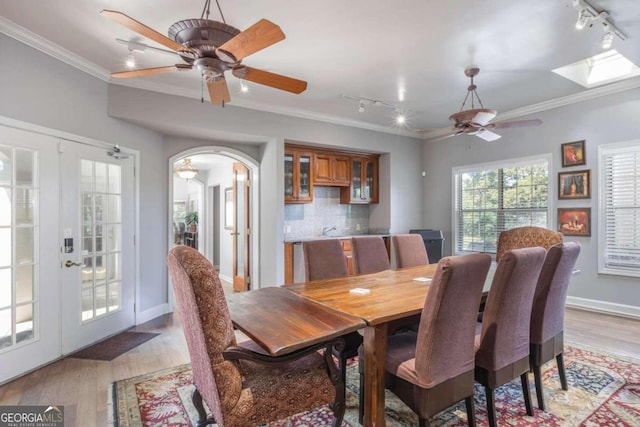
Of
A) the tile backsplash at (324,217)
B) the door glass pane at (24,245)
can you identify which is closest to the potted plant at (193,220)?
the tile backsplash at (324,217)

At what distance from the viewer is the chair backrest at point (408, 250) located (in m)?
3.62

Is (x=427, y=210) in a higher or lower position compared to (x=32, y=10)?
lower

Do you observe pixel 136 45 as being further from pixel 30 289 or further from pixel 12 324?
pixel 12 324

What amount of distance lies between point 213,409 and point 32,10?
3.03 metres

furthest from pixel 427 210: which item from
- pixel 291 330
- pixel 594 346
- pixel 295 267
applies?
pixel 291 330

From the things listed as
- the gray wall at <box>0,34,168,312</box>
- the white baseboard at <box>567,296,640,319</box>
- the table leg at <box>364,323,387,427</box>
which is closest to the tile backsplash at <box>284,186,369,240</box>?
the gray wall at <box>0,34,168,312</box>

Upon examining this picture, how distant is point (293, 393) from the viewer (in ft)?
5.49

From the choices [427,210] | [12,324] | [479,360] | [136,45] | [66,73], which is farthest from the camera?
[427,210]

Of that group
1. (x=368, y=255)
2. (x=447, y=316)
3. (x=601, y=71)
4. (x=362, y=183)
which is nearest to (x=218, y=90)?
(x=368, y=255)

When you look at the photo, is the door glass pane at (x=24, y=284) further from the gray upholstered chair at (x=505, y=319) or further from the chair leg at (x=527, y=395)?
the chair leg at (x=527, y=395)

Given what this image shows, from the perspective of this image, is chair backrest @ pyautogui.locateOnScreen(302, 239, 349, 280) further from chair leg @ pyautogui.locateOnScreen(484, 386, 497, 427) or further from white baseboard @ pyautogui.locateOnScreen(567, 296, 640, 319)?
white baseboard @ pyautogui.locateOnScreen(567, 296, 640, 319)

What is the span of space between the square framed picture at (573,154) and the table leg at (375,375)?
13.8 feet

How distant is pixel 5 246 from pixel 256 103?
303 centimetres

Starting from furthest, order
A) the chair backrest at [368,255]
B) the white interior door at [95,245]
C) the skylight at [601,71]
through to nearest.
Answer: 1. the skylight at [601,71]
2. the chair backrest at [368,255]
3. the white interior door at [95,245]
